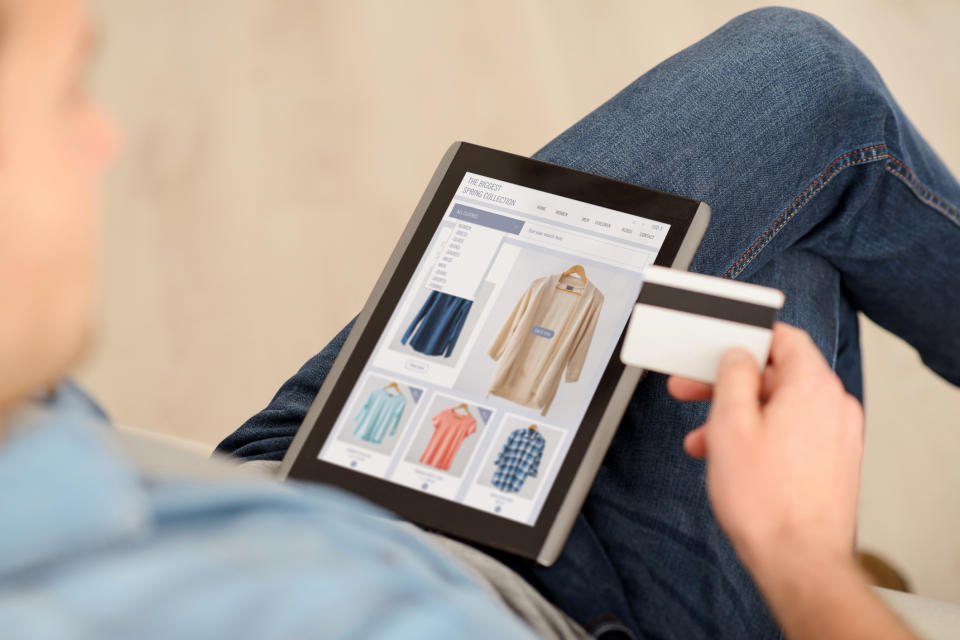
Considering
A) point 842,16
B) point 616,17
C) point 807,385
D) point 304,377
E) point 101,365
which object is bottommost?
point 101,365

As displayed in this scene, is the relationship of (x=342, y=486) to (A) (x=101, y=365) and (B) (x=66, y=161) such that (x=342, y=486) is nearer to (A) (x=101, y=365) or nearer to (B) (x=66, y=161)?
(B) (x=66, y=161)

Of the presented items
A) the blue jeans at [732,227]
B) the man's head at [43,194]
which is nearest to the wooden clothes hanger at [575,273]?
the blue jeans at [732,227]

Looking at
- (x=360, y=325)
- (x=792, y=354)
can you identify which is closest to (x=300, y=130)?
(x=360, y=325)

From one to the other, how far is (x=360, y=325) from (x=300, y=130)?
2.97ft

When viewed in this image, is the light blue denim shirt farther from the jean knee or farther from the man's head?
the jean knee

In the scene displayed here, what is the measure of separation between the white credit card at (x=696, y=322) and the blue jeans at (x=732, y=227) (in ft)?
0.54

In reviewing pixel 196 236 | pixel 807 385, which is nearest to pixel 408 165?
pixel 196 236

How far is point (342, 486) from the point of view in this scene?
610 mm

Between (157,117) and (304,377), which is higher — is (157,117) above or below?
above

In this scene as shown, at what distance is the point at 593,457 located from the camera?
594 mm

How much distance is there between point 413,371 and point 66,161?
34 centimetres

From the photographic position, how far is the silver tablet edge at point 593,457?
22.7 inches

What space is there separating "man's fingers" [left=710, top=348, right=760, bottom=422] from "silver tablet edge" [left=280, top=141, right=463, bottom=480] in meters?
0.30

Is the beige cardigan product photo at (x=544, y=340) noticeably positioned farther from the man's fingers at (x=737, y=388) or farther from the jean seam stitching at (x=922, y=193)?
the jean seam stitching at (x=922, y=193)
